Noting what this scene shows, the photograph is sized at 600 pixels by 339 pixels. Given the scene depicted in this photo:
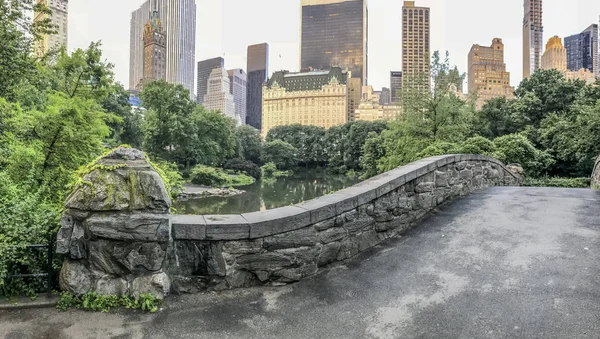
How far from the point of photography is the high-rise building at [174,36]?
16325 cm

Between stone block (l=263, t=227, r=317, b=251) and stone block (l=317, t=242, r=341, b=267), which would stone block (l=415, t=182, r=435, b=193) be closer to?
stone block (l=317, t=242, r=341, b=267)

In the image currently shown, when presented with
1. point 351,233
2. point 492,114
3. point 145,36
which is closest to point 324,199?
point 351,233

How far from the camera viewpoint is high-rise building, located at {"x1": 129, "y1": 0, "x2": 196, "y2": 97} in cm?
16325

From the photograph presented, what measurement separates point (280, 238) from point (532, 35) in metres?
221

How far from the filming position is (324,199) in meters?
4.13

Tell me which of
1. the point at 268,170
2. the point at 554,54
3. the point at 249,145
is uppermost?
the point at 554,54

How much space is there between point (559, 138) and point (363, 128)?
136ft

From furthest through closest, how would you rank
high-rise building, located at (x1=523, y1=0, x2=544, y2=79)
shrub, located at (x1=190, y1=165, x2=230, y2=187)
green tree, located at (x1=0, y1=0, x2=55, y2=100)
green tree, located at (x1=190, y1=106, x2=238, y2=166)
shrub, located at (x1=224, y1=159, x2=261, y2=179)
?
high-rise building, located at (x1=523, y1=0, x2=544, y2=79) < shrub, located at (x1=224, y1=159, x2=261, y2=179) < green tree, located at (x1=190, y1=106, x2=238, y2=166) < shrub, located at (x1=190, y1=165, x2=230, y2=187) < green tree, located at (x1=0, y1=0, x2=55, y2=100)

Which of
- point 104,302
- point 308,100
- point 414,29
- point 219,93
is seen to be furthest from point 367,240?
point 414,29

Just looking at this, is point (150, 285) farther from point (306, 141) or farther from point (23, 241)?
point (306, 141)

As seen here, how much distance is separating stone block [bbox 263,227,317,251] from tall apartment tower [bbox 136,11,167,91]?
151m

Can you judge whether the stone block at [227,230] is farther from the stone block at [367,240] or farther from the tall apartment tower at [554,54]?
the tall apartment tower at [554,54]

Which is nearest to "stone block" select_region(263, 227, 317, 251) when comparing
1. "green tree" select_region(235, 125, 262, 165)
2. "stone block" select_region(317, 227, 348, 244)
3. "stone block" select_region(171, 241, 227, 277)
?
"stone block" select_region(317, 227, 348, 244)

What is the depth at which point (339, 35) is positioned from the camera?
196m
